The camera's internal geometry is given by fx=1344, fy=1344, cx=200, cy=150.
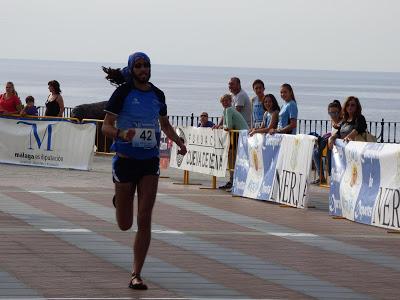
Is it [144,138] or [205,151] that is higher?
[144,138]

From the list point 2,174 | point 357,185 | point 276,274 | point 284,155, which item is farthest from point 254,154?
point 276,274

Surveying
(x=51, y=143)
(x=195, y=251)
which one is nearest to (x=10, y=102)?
(x=51, y=143)

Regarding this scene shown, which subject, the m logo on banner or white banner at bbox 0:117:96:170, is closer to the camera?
white banner at bbox 0:117:96:170

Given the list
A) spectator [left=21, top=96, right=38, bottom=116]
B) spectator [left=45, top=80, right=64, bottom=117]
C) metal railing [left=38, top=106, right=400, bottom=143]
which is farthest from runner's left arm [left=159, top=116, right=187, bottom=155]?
metal railing [left=38, top=106, right=400, bottom=143]

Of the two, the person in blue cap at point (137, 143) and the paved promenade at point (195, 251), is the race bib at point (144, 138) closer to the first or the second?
the person in blue cap at point (137, 143)

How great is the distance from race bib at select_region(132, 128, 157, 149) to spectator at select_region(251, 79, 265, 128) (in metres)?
10.1

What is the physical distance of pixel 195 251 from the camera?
13500 millimetres

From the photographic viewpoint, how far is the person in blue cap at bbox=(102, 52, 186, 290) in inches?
443

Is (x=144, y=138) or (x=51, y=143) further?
(x=51, y=143)

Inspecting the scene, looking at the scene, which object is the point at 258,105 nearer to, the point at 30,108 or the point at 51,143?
the point at 51,143

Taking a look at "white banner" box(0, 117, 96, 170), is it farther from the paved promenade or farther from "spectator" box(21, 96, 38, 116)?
the paved promenade

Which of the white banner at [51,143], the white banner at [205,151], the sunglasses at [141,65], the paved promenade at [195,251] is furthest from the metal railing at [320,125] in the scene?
the sunglasses at [141,65]

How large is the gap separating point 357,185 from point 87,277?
20.7ft

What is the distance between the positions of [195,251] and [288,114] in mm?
6561
